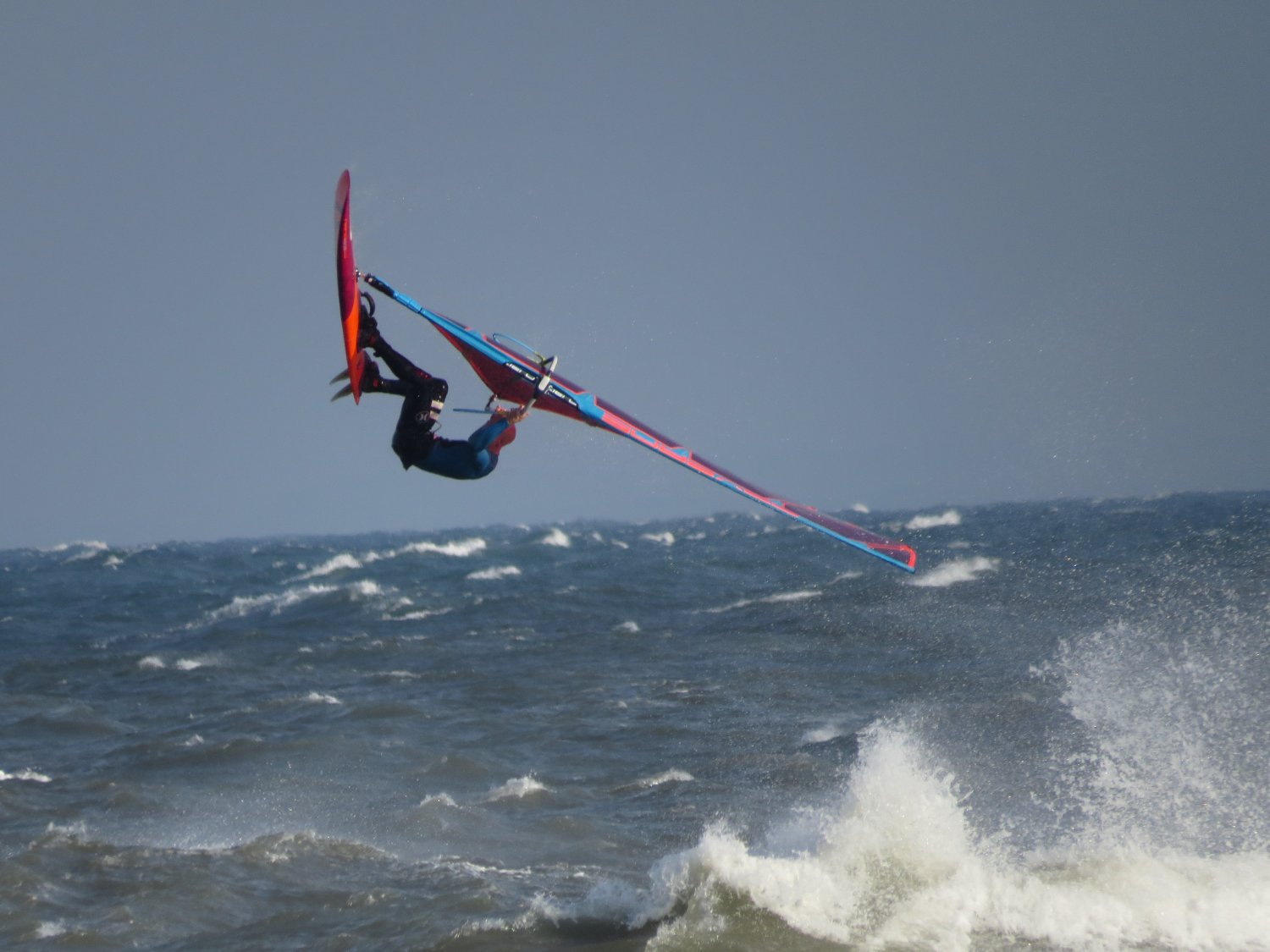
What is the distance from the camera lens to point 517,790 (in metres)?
13.1

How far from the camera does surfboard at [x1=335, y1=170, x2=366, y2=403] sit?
6922 mm

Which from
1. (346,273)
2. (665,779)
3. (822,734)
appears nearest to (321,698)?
(665,779)

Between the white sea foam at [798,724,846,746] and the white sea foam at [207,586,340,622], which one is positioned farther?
the white sea foam at [207,586,340,622]

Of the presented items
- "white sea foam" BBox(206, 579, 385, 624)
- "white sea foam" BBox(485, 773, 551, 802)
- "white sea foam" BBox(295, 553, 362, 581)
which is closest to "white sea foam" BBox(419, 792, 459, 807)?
"white sea foam" BBox(485, 773, 551, 802)

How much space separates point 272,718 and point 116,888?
7.12 m

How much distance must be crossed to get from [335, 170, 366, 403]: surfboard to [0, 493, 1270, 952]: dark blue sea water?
441 cm

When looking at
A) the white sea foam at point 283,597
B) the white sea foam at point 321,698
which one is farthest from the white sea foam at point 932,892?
the white sea foam at point 283,597

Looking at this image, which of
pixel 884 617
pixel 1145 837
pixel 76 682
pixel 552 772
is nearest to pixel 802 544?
pixel 884 617

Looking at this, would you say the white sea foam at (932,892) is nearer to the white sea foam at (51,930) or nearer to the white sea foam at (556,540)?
the white sea foam at (51,930)

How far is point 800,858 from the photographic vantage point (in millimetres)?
9289

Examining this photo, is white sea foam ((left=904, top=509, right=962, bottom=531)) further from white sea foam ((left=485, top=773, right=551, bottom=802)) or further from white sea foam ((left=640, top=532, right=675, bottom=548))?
white sea foam ((left=485, top=773, right=551, bottom=802))

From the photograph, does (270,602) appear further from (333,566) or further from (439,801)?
(439,801)

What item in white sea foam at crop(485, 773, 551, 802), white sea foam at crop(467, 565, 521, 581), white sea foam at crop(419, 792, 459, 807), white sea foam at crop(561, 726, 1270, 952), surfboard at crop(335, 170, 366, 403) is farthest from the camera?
white sea foam at crop(467, 565, 521, 581)

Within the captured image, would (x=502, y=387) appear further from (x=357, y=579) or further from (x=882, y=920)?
(x=357, y=579)
